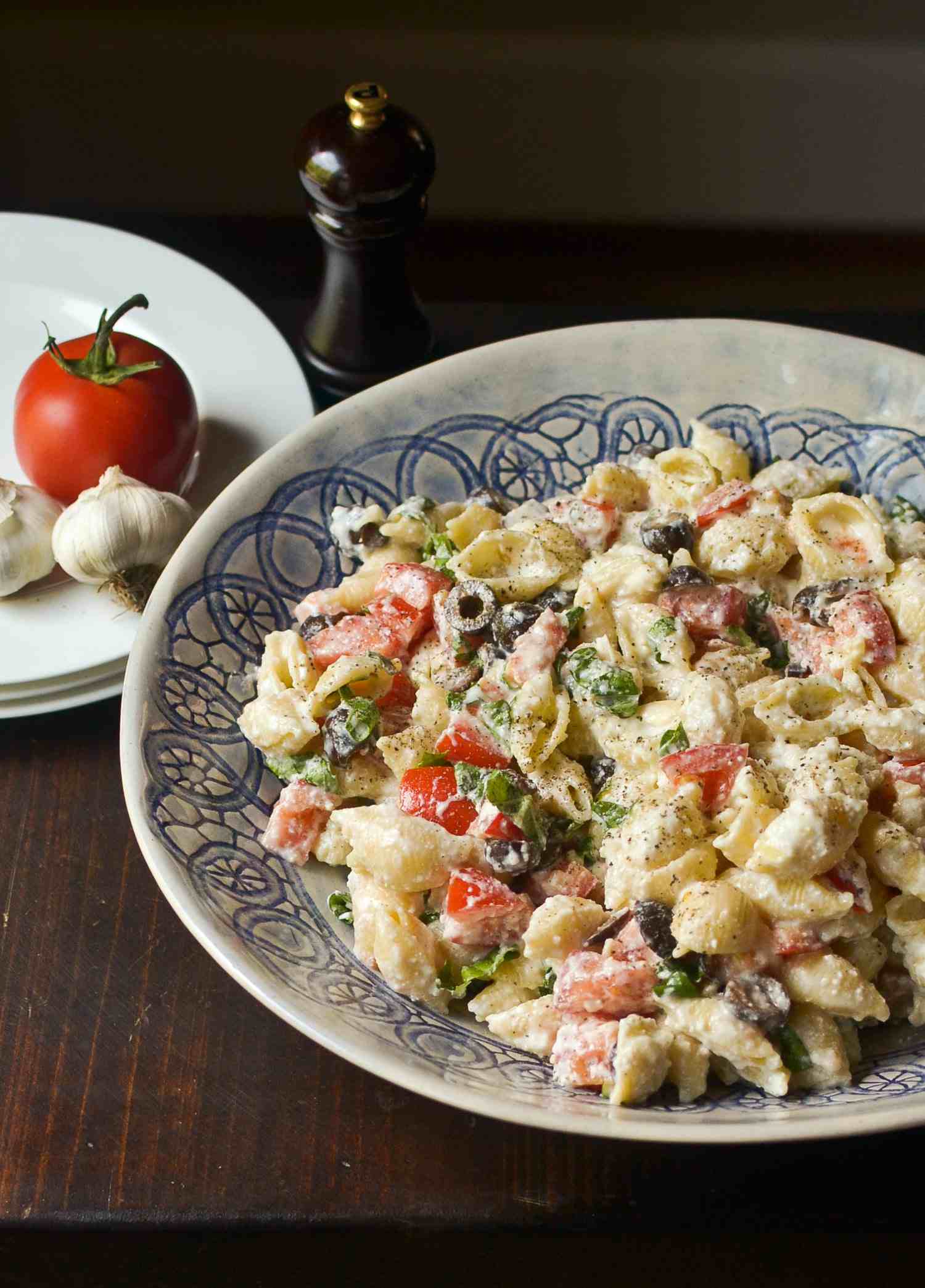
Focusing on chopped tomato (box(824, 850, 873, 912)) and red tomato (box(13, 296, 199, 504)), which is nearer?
chopped tomato (box(824, 850, 873, 912))

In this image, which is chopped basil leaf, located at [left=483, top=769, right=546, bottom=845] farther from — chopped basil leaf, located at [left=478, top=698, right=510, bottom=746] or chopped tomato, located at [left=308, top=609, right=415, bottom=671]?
chopped tomato, located at [left=308, top=609, right=415, bottom=671]

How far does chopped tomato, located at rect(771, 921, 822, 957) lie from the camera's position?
1661mm

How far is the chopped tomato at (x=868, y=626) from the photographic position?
1918 mm

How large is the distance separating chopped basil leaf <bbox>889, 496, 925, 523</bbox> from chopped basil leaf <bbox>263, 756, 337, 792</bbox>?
→ 92 centimetres

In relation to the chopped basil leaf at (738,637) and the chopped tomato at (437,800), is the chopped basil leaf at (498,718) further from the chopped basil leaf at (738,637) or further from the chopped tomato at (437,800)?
the chopped basil leaf at (738,637)

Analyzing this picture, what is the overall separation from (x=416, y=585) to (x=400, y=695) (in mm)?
163

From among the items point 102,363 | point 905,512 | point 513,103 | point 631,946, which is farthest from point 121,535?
point 513,103

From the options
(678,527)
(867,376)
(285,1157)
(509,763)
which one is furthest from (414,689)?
(867,376)

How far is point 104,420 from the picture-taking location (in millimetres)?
2506

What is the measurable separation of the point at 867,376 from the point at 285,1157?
144 cm

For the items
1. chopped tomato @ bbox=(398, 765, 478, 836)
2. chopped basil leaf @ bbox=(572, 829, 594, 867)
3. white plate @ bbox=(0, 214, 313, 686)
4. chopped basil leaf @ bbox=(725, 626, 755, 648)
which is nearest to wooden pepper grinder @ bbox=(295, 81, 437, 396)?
white plate @ bbox=(0, 214, 313, 686)

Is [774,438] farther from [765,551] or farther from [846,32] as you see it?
[846,32]

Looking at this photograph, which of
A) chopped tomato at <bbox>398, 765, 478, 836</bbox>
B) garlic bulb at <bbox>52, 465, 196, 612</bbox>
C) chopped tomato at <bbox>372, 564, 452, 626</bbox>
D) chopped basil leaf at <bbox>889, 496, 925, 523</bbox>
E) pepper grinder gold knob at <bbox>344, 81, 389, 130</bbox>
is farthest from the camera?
pepper grinder gold knob at <bbox>344, 81, 389, 130</bbox>

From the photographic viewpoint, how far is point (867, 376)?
232 cm
